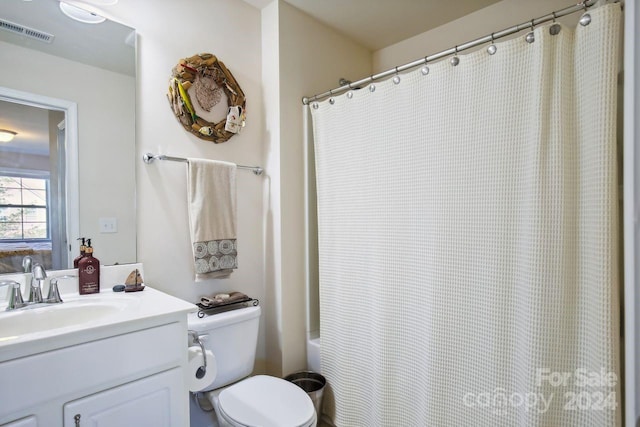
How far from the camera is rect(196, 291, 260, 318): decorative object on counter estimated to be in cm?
164

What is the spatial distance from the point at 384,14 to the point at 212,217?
1.62 meters

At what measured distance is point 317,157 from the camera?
1.95 meters

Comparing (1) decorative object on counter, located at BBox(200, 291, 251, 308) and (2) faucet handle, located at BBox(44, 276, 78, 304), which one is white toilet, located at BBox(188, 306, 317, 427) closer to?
(1) decorative object on counter, located at BBox(200, 291, 251, 308)

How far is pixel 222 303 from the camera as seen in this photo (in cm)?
168

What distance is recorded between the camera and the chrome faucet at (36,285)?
4.00 ft

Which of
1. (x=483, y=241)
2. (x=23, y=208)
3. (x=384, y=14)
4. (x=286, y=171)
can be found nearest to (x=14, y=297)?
(x=23, y=208)

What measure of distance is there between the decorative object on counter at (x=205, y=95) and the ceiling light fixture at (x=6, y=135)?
2.06 feet

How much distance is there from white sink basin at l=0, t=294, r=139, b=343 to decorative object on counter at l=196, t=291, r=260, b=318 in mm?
397

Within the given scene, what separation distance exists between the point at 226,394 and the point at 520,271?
1.31 meters

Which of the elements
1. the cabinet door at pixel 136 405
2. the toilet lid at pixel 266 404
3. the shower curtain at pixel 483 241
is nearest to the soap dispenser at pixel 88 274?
the cabinet door at pixel 136 405

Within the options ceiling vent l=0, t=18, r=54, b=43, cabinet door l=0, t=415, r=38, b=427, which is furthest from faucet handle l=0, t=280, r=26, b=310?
ceiling vent l=0, t=18, r=54, b=43

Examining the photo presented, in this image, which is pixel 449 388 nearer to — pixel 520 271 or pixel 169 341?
pixel 520 271

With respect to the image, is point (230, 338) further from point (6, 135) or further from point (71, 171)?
point (6, 135)

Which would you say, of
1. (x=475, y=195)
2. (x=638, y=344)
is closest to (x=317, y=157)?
(x=475, y=195)
